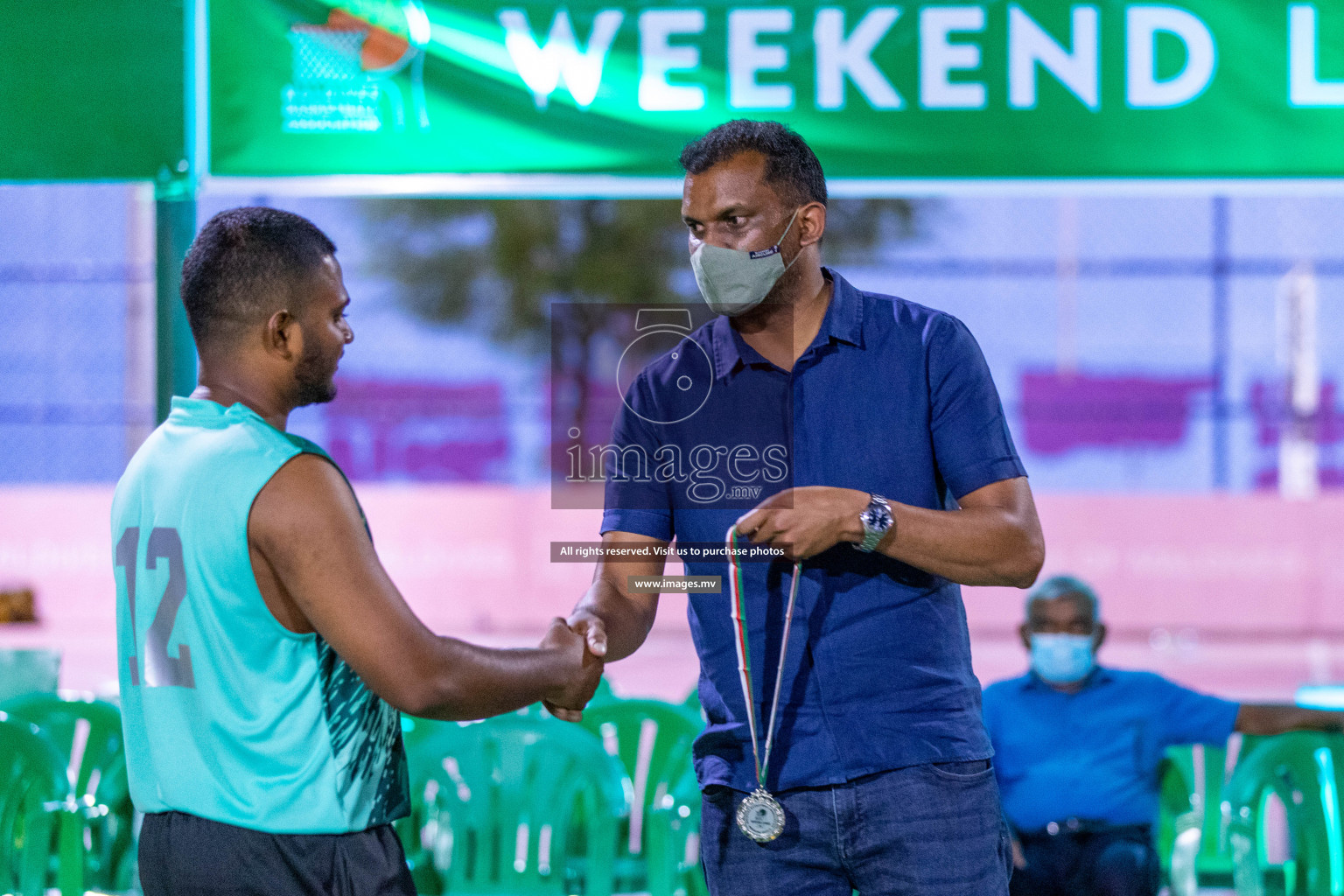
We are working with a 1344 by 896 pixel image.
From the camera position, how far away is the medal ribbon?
94.3 inches

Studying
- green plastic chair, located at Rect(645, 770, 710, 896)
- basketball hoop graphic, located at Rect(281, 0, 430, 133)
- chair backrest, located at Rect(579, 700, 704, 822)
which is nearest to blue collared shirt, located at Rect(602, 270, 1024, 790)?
green plastic chair, located at Rect(645, 770, 710, 896)

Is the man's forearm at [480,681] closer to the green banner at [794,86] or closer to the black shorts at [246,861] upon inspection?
the black shorts at [246,861]

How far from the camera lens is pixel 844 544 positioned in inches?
95.6

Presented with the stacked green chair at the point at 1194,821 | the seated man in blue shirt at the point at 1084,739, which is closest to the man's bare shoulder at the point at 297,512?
the seated man in blue shirt at the point at 1084,739

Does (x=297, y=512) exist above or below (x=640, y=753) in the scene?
above

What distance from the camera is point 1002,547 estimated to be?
2.29 m

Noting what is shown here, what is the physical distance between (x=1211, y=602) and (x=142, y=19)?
1255 cm

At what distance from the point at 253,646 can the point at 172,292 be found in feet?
7.40

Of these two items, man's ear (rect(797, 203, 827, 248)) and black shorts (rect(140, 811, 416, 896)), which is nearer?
black shorts (rect(140, 811, 416, 896))

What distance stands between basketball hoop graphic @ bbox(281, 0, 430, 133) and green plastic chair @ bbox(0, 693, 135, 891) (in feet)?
6.76

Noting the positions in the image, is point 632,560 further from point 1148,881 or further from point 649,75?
point 1148,881


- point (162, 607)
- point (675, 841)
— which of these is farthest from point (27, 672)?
point (162, 607)

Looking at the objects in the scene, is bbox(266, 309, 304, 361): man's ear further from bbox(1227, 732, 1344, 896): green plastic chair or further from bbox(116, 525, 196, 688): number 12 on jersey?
bbox(1227, 732, 1344, 896): green plastic chair

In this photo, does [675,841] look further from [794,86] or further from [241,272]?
[241,272]
